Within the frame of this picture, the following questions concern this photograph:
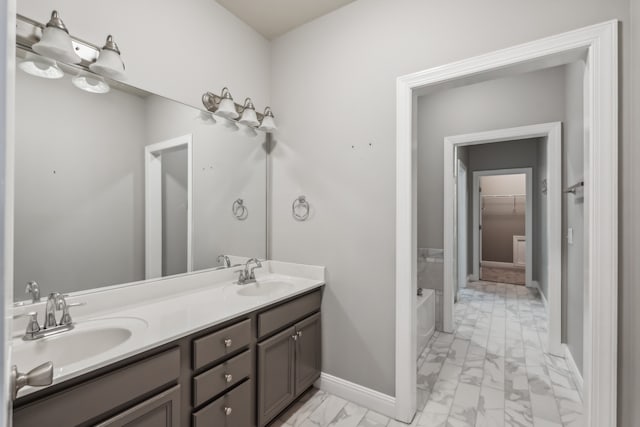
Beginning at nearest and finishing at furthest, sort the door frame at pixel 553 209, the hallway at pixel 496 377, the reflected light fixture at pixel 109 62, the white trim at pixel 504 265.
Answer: the reflected light fixture at pixel 109 62 < the hallway at pixel 496 377 < the door frame at pixel 553 209 < the white trim at pixel 504 265

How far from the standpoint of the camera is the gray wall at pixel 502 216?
22.4 feet

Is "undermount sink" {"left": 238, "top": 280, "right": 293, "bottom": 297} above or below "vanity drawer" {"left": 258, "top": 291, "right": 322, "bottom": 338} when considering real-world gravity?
above

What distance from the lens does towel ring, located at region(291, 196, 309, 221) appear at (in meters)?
2.23

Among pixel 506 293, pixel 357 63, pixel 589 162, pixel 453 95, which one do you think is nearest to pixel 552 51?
pixel 589 162

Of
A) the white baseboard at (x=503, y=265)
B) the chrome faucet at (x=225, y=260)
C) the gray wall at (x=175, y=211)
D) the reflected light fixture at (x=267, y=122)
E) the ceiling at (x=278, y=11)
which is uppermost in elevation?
the ceiling at (x=278, y=11)

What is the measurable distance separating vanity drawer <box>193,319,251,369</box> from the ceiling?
6.95ft

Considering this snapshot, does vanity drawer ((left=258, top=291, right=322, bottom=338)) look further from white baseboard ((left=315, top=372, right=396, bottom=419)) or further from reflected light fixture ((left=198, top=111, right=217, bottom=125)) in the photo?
reflected light fixture ((left=198, top=111, right=217, bottom=125))

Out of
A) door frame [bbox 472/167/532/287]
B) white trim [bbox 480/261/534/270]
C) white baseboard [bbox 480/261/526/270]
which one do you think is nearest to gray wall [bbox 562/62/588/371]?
door frame [bbox 472/167/532/287]

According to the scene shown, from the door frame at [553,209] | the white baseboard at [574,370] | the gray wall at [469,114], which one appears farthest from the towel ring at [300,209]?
the white baseboard at [574,370]

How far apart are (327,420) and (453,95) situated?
3326 mm

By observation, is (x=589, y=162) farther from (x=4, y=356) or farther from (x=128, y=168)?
(x=128, y=168)

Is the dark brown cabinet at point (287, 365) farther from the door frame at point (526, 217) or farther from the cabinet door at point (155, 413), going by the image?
the door frame at point (526, 217)

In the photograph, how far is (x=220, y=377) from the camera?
1383mm

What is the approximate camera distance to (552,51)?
4.54 ft
